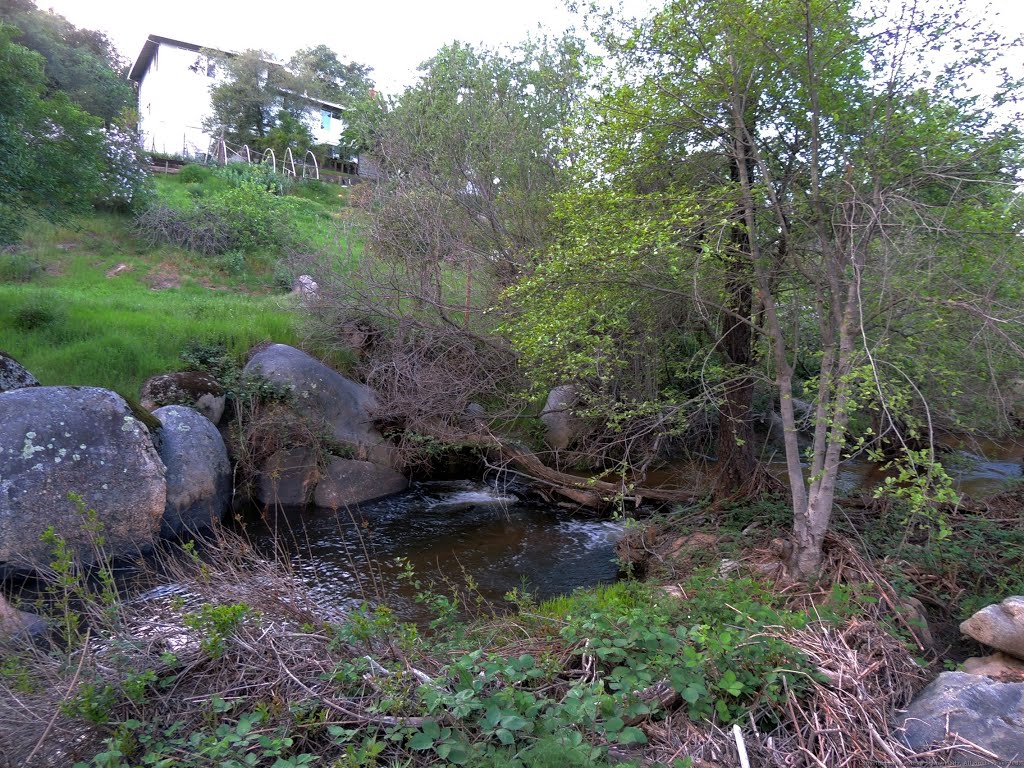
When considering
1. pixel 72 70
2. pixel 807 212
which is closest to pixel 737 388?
pixel 807 212

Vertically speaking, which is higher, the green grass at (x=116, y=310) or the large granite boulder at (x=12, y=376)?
the green grass at (x=116, y=310)

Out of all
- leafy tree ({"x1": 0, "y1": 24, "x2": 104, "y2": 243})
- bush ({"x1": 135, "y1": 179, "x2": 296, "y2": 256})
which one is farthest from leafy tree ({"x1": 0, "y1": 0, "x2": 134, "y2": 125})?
leafy tree ({"x1": 0, "y1": 24, "x2": 104, "y2": 243})

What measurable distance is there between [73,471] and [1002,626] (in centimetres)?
976

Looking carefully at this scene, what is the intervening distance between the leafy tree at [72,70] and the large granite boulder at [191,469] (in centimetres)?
1721

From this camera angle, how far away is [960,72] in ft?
21.0

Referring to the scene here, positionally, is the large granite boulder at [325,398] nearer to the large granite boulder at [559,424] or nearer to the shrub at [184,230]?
the large granite boulder at [559,424]

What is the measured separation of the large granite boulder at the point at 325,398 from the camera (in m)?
13.0

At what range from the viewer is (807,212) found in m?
7.09

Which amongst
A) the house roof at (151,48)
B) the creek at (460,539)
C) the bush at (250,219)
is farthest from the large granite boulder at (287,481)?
the house roof at (151,48)

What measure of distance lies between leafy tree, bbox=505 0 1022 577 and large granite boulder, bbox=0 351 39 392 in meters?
7.37

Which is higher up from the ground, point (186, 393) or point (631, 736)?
point (186, 393)

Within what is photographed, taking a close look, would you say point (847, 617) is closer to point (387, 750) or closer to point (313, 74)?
point (387, 750)

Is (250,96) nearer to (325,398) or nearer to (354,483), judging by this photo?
(325,398)

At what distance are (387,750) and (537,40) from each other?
16.6 meters
